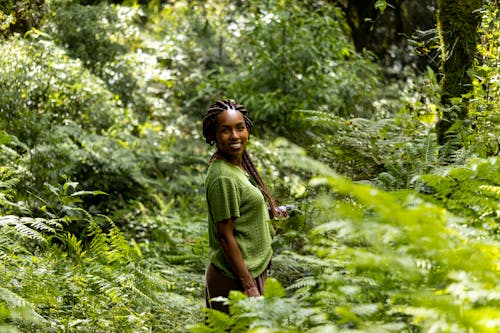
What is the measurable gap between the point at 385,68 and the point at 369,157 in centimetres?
1101

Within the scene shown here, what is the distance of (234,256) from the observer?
4555 millimetres

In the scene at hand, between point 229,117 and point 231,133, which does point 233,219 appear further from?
point 229,117

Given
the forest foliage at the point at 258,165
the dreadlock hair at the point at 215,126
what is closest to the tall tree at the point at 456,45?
the forest foliage at the point at 258,165

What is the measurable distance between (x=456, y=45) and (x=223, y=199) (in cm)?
284

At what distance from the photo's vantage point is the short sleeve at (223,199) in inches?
180

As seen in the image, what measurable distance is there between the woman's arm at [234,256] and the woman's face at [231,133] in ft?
1.54

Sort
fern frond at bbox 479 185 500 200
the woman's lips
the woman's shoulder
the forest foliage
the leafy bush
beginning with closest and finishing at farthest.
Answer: the leafy bush, the forest foliage, fern frond at bbox 479 185 500 200, the woman's shoulder, the woman's lips

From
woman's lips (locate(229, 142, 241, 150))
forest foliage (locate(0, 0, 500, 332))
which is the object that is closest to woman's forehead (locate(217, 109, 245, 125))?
woman's lips (locate(229, 142, 241, 150))

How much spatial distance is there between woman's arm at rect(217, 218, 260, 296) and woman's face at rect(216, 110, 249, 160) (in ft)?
1.54

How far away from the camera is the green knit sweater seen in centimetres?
461

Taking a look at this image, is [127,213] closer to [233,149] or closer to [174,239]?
[174,239]

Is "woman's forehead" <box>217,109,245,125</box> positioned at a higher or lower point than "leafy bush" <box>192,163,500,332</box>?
higher

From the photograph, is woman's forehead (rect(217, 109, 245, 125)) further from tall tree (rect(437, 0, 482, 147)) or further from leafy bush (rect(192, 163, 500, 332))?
tall tree (rect(437, 0, 482, 147))

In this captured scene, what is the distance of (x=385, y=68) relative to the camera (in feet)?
55.6
